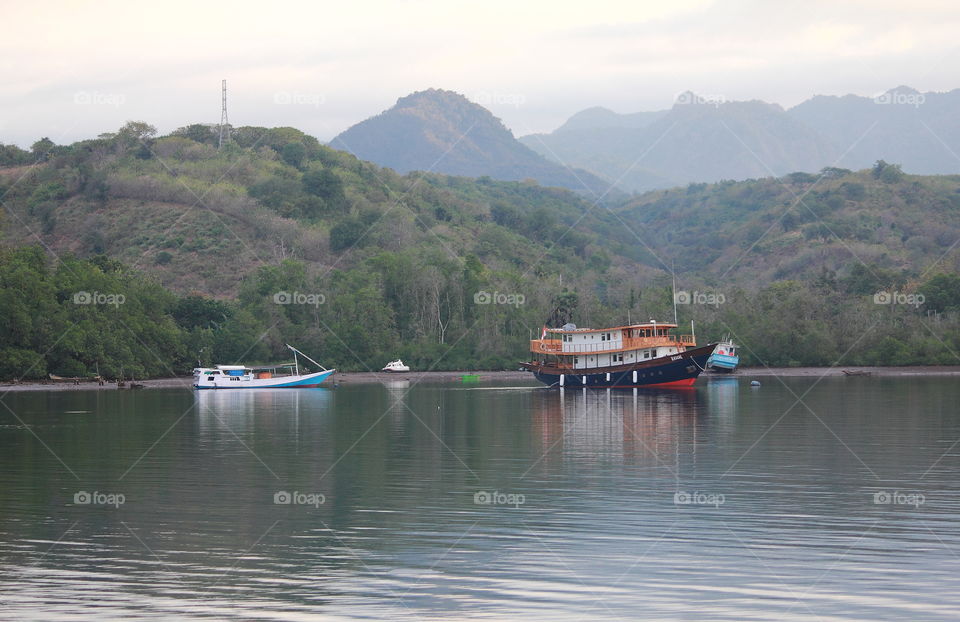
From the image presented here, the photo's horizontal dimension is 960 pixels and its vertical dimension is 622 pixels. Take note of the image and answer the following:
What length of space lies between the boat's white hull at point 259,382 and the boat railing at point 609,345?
2023cm

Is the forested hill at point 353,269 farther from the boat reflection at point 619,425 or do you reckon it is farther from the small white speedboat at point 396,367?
the boat reflection at point 619,425

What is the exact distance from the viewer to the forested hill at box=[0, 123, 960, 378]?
101 meters

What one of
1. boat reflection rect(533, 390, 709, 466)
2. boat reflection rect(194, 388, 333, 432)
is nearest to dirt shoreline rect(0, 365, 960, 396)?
boat reflection rect(194, 388, 333, 432)

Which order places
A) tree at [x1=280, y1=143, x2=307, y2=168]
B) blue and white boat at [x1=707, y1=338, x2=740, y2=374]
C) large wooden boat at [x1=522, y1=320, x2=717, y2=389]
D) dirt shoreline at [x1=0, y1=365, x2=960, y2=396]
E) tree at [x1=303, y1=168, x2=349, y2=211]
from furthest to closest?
tree at [x1=280, y1=143, x2=307, y2=168] → tree at [x1=303, y1=168, x2=349, y2=211] → blue and white boat at [x1=707, y1=338, x2=740, y2=374] → dirt shoreline at [x1=0, y1=365, x2=960, y2=396] → large wooden boat at [x1=522, y1=320, x2=717, y2=389]

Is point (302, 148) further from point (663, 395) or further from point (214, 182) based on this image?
point (663, 395)

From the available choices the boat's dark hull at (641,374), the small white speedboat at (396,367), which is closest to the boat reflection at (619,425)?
the boat's dark hull at (641,374)

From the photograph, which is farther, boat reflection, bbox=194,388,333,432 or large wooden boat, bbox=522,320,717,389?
large wooden boat, bbox=522,320,717,389

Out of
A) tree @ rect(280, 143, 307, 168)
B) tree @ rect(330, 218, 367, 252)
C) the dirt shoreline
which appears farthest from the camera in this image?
tree @ rect(280, 143, 307, 168)

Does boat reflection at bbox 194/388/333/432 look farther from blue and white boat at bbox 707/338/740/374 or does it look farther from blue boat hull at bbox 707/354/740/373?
blue and white boat at bbox 707/338/740/374

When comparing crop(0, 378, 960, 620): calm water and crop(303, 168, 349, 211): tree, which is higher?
crop(303, 168, 349, 211): tree

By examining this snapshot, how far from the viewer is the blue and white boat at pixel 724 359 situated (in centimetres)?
10506

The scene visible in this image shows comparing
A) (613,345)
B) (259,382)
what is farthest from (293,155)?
(613,345)

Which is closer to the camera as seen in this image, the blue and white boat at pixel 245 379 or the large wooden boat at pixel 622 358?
the large wooden boat at pixel 622 358

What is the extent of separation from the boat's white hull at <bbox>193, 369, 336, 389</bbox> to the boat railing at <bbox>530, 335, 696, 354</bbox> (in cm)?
2023
